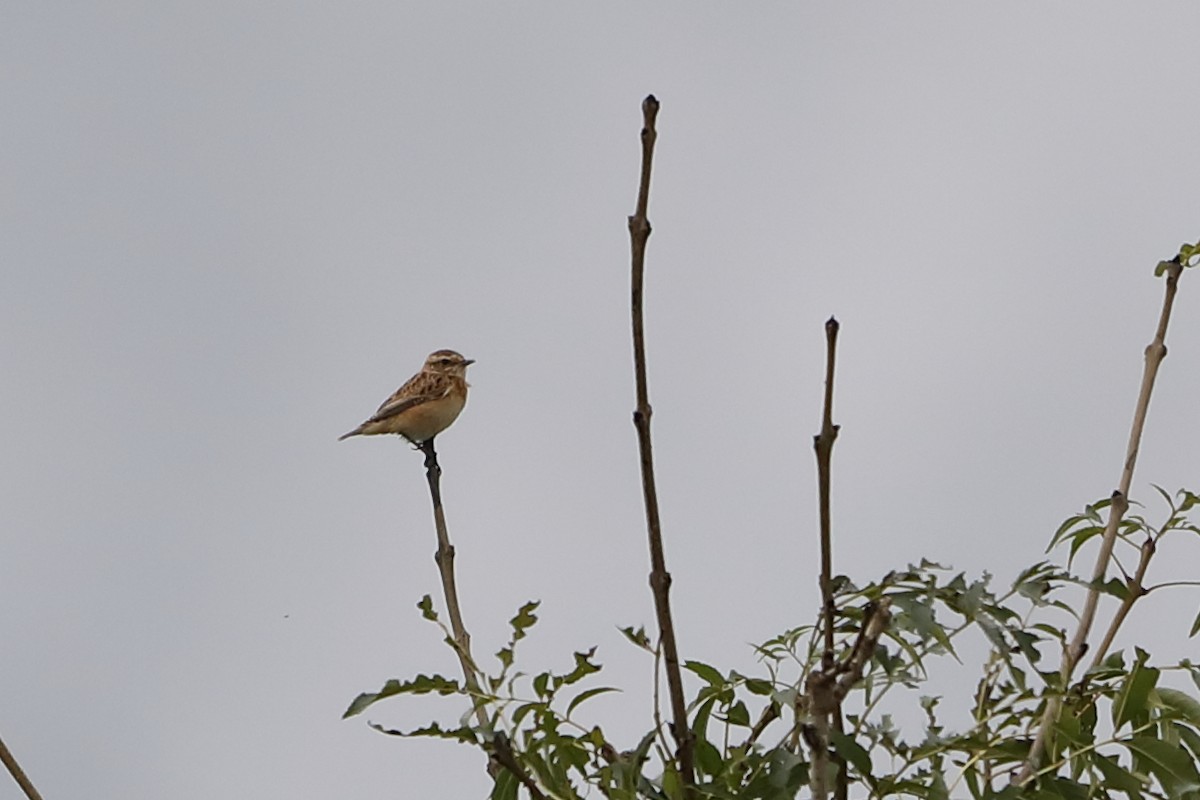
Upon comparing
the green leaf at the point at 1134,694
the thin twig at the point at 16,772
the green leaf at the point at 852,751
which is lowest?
the thin twig at the point at 16,772

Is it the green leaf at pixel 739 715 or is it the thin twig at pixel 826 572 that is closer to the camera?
the thin twig at pixel 826 572

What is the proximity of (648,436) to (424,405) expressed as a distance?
14.5ft

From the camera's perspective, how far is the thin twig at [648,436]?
141 centimetres

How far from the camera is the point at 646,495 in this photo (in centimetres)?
147

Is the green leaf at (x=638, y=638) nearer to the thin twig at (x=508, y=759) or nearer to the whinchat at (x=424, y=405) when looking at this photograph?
the thin twig at (x=508, y=759)

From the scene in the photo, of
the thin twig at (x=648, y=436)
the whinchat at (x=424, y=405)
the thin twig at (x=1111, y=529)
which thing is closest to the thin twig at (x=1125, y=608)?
the thin twig at (x=1111, y=529)

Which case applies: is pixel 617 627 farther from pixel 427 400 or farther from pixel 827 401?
pixel 427 400

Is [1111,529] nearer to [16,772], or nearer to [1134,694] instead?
[1134,694]

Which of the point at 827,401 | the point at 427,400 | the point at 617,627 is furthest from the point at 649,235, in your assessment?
the point at 427,400

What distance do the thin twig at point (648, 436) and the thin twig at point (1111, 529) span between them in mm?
465

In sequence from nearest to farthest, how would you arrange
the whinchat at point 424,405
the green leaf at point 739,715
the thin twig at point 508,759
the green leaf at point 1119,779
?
the thin twig at point 508,759 → the green leaf at point 1119,779 → the green leaf at point 739,715 → the whinchat at point 424,405

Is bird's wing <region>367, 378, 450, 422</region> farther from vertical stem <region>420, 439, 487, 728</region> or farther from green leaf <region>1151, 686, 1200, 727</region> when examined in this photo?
green leaf <region>1151, 686, 1200, 727</region>

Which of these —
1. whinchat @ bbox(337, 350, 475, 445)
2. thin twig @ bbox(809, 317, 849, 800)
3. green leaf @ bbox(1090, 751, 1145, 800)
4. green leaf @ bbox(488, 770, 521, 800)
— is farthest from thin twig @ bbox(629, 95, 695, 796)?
whinchat @ bbox(337, 350, 475, 445)

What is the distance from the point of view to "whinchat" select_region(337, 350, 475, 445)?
19.2 feet
